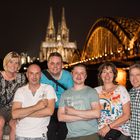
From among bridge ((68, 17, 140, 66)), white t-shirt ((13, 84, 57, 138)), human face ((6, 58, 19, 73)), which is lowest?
white t-shirt ((13, 84, 57, 138))

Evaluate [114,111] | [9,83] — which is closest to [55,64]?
[9,83]

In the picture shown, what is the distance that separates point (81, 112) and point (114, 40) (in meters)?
84.3

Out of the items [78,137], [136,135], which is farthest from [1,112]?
[136,135]

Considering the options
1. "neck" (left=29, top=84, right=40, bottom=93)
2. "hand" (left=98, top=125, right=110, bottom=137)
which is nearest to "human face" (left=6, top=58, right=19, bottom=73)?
"neck" (left=29, top=84, right=40, bottom=93)

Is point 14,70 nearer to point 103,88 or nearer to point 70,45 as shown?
point 103,88

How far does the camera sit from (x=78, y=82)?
301 inches

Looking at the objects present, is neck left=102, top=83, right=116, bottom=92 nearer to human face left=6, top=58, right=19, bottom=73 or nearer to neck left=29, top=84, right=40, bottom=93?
neck left=29, top=84, right=40, bottom=93

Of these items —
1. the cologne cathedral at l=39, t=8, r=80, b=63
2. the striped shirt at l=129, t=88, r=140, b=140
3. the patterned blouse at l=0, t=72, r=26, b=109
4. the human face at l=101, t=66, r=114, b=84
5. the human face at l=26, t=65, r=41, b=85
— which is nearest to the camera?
the striped shirt at l=129, t=88, r=140, b=140

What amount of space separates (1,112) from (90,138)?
2.04 m

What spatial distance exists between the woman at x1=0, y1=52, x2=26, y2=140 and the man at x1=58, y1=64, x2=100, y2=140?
129cm

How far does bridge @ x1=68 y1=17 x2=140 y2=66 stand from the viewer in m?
70.6

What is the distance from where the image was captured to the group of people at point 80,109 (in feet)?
24.5

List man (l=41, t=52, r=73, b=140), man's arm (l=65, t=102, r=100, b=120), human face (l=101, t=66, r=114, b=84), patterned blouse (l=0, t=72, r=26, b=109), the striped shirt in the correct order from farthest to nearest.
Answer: man (l=41, t=52, r=73, b=140) → patterned blouse (l=0, t=72, r=26, b=109) → human face (l=101, t=66, r=114, b=84) → the striped shirt → man's arm (l=65, t=102, r=100, b=120)

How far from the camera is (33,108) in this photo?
746 centimetres
